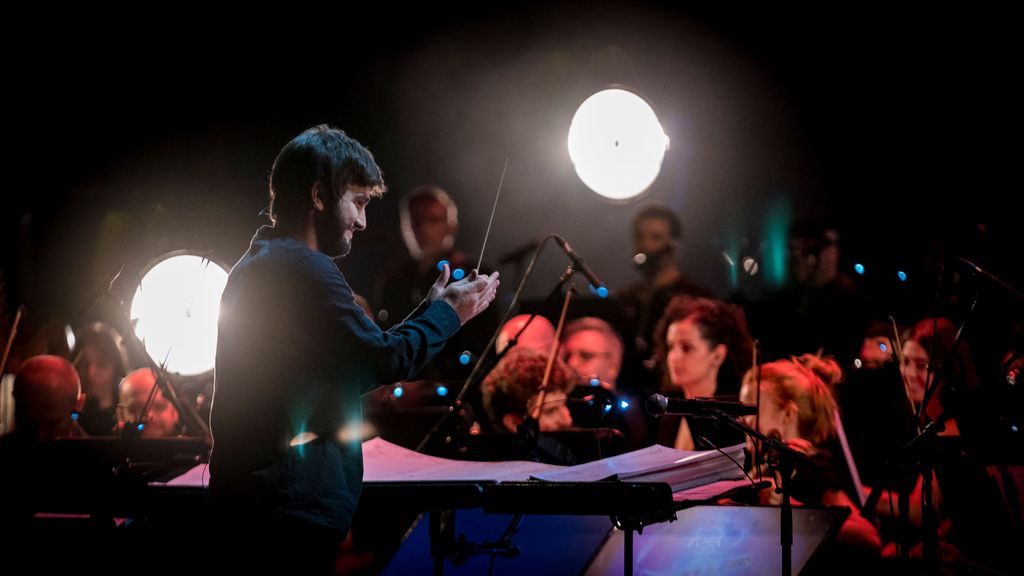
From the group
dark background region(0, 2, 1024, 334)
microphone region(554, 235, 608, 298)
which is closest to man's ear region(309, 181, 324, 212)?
microphone region(554, 235, 608, 298)

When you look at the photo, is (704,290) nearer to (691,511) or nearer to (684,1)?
(684,1)

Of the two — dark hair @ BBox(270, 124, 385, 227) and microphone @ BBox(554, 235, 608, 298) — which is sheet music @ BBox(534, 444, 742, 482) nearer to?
dark hair @ BBox(270, 124, 385, 227)

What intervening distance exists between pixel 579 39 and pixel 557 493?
4225mm

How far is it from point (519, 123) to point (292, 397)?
4345 mm

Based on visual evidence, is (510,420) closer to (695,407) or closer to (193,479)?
(193,479)

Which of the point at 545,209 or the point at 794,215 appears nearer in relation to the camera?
the point at 794,215

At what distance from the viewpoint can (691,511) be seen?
2.88 m

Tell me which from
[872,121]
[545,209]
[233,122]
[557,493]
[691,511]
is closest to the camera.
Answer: [557,493]

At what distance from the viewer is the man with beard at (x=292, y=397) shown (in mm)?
1930

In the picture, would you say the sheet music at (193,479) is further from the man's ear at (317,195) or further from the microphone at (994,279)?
the microphone at (994,279)

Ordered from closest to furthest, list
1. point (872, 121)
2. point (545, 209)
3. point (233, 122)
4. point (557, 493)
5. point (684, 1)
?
1. point (557, 493)
2. point (872, 121)
3. point (684, 1)
4. point (545, 209)
5. point (233, 122)

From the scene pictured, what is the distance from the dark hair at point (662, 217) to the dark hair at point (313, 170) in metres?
3.48

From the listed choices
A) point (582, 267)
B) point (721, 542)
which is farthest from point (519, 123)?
point (721, 542)

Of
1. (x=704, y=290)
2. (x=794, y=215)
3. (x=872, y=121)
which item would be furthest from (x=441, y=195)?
(x=872, y=121)
